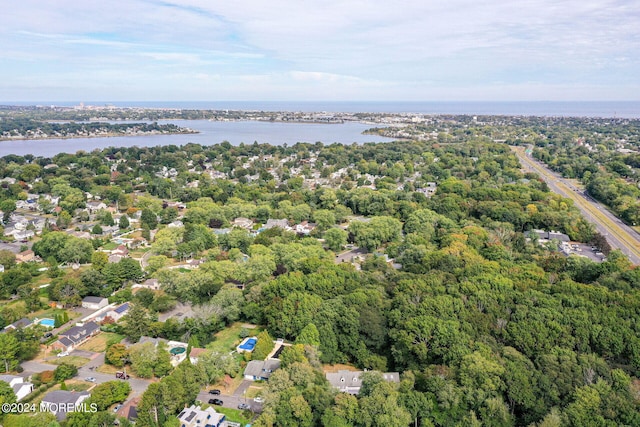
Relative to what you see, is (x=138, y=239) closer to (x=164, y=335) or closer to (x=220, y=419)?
(x=164, y=335)

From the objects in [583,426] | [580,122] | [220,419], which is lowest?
[220,419]

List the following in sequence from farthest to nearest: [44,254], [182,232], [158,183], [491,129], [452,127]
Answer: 1. [452,127]
2. [491,129]
3. [158,183]
4. [182,232]
5. [44,254]

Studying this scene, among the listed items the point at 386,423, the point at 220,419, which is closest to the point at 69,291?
the point at 220,419

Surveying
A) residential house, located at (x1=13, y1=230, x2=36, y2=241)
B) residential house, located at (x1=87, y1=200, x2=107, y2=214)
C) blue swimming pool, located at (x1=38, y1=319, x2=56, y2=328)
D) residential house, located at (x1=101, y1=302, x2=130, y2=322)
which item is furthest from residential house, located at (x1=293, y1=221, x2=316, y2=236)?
residential house, located at (x1=13, y1=230, x2=36, y2=241)

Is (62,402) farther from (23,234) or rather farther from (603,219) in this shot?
(603,219)

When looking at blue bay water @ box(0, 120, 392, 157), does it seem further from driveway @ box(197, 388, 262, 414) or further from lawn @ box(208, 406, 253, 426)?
lawn @ box(208, 406, 253, 426)

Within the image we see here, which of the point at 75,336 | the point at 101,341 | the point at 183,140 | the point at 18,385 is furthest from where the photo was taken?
the point at 183,140

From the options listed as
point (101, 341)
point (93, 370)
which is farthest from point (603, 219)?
point (93, 370)
